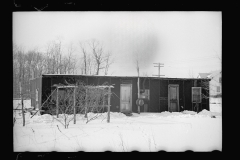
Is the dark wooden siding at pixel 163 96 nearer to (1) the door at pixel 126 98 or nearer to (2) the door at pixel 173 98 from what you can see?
(2) the door at pixel 173 98

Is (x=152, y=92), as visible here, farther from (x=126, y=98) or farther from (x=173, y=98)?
(x=126, y=98)

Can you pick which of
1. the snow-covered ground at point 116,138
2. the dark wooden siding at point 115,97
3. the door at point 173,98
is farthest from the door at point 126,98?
the snow-covered ground at point 116,138

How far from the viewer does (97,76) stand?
12523 millimetres

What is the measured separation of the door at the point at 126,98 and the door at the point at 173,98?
2599 millimetres

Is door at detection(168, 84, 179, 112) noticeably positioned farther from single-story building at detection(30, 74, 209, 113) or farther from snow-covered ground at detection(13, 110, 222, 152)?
snow-covered ground at detection(13, 110, 222, 152)

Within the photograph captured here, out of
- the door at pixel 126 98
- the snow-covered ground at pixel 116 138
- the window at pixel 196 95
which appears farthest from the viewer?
the window at pixel 196 95

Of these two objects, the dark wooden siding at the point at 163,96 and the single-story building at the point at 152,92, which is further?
the dark wooden siding at the point at 163,96

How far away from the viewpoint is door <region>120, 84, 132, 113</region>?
13344 millimetres

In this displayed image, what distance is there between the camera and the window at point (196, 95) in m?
14.5

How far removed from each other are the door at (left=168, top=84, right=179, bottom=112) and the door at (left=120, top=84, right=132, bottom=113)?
102 inches

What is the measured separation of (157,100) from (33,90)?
25.2ft

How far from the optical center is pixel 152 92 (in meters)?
14.1

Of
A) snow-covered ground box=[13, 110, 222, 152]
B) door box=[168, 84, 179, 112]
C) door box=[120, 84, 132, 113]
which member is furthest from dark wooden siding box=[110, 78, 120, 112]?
snow-covered ground box=[13, 110, 222, 152]

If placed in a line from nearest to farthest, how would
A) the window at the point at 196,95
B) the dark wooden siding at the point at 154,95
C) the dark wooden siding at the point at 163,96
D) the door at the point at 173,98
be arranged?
the dark wooden siding at the point at 154,95, the dark wooden siding at the point at 163,96, the door at the point at 173,98, the window at the point at 196,95
